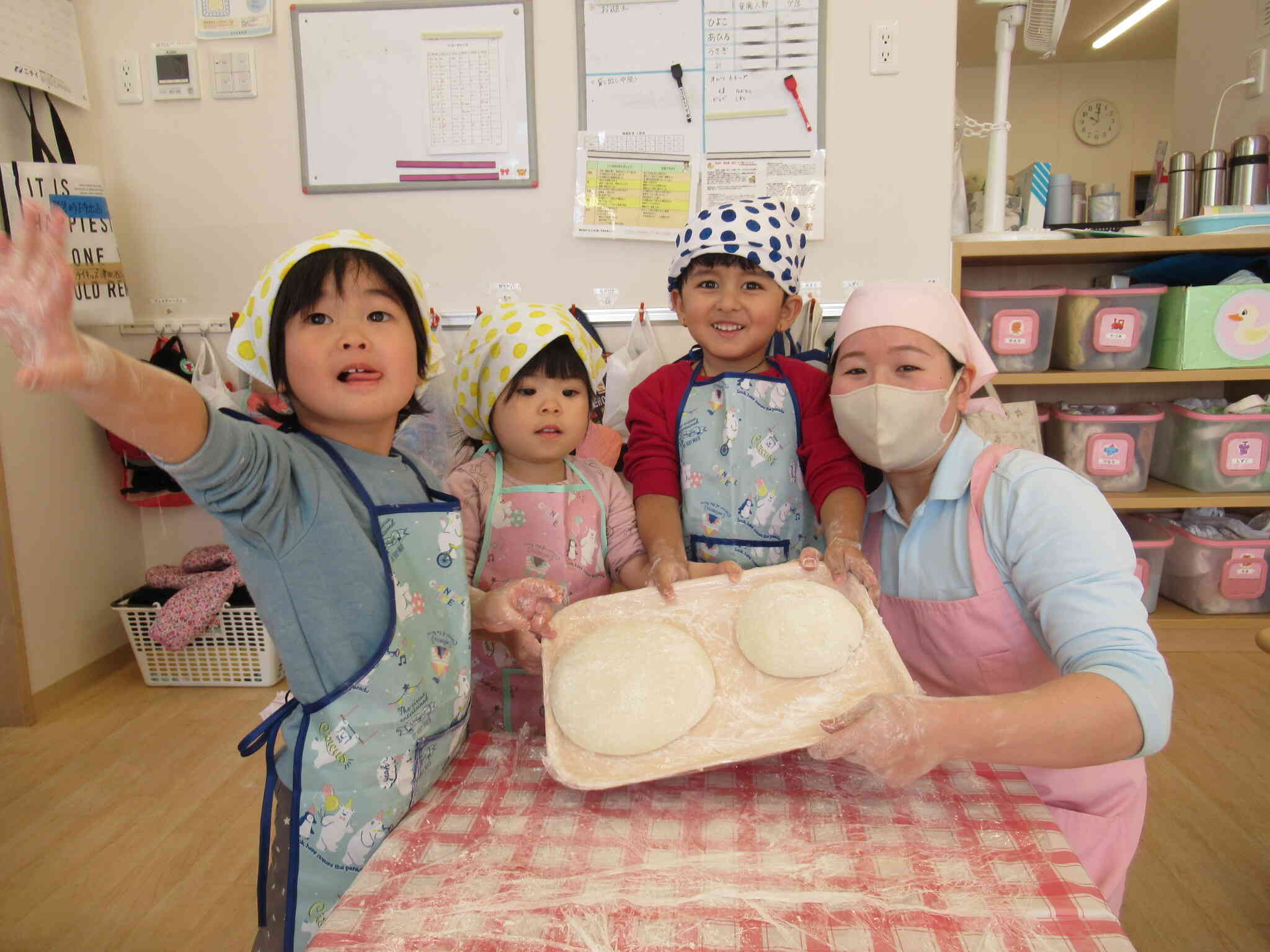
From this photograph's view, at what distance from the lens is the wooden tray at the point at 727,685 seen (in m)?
0.90

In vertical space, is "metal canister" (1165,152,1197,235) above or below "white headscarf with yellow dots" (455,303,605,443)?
above

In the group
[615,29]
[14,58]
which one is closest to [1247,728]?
[615,29]

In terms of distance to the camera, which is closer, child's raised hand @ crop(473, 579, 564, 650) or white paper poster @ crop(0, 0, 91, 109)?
child's raised hand @ crop(473, 579, 564, 650)

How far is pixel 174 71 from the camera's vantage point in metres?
2.63

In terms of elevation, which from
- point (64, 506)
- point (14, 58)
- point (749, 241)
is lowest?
point (64, 506)

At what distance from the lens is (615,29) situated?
2520mm

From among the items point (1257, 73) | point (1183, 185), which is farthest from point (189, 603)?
point (1257, 73)

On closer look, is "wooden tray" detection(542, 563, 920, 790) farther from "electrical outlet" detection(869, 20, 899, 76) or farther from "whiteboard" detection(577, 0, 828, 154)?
"electrical outlet" detection(869, 20, 899, 76)

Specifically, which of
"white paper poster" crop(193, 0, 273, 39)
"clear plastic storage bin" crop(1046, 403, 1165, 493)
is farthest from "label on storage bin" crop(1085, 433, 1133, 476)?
"white paper poster" crop(193, 0, 273, 39)

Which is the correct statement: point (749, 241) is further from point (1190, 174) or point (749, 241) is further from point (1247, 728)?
point (1190, 174)

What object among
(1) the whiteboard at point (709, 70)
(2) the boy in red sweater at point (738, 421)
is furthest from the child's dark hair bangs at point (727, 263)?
(1) the whiteboard at point (709, 70)

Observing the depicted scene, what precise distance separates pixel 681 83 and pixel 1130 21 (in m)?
5.64

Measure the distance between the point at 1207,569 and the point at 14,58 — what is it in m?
4.31

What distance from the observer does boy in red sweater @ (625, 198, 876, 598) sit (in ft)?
4.44
